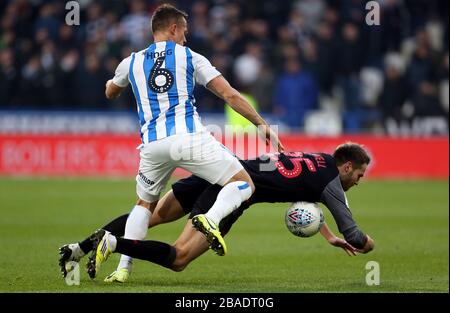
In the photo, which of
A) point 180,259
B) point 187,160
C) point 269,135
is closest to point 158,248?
point 180,259

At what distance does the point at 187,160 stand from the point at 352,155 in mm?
1513

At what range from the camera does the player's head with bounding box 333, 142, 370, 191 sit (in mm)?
8422

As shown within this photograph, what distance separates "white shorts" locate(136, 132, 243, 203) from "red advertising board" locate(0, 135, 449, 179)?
11.8m

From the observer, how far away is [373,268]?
374 inches

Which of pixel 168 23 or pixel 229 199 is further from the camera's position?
pixel 168 23

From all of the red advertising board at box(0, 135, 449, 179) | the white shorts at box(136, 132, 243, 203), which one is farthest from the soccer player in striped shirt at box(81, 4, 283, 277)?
the red advertising board at box(0, 135, 449, 179)

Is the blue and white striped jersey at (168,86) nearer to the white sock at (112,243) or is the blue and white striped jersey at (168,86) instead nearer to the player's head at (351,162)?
the white sock at (112,243)

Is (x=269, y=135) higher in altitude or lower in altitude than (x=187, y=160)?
higher

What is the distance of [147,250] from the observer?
7727 millimetres

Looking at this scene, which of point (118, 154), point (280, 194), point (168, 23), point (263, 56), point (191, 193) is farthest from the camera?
point (263, 56)

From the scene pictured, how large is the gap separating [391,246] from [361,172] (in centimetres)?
320

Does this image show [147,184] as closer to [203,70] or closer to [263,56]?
[203,70]

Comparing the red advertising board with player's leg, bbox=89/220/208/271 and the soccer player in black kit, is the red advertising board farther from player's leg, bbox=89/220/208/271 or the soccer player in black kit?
player's leg, bbox=89/220/208/271
